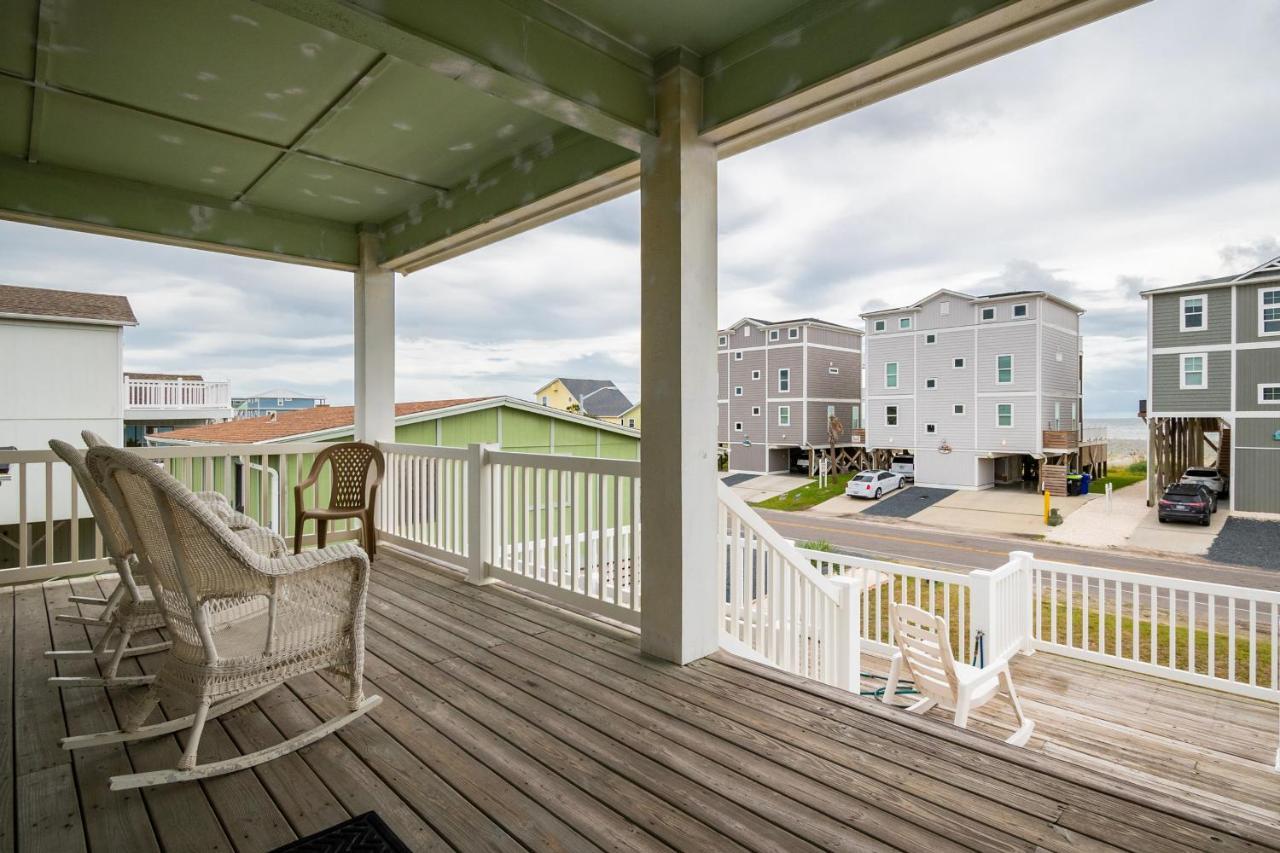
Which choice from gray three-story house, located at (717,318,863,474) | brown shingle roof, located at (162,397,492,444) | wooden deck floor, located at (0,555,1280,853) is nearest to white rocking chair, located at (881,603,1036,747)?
gray three-story house, located at (717,318,863,474)

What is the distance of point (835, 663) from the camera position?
367cm

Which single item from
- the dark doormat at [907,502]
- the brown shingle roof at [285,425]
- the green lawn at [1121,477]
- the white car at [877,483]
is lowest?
the dark doormat at [907,502]

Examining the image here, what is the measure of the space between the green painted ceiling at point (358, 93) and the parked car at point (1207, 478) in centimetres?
259

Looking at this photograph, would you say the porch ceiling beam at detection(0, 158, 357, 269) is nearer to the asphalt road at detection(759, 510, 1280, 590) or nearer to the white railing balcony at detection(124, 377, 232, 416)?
the white railing balcony at detection(124, 377, 232, 416)

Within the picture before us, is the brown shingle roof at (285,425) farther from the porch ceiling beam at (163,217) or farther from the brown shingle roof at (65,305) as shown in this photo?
the porch ceiling beam at (163,217)

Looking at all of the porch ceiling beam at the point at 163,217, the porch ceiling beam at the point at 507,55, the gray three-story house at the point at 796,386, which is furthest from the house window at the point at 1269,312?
the porch ceiling beam at the point at 163,217

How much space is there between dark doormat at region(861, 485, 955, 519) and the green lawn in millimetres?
1041

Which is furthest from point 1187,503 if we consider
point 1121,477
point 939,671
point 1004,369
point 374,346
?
point 374,346

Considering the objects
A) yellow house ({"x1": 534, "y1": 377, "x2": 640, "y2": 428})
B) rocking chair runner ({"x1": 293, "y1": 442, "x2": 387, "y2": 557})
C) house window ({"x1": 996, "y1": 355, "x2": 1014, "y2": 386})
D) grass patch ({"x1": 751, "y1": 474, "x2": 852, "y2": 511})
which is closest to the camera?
rocking chair runner ({"x1": 293, "y1": 442, "x2": 387, "y2": 557})

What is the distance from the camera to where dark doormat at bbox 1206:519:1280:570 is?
292 centimetres

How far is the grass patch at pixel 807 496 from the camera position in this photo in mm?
5340

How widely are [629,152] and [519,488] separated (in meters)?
2.10

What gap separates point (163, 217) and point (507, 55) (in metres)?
3.51

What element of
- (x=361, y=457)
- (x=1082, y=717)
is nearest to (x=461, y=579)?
(x=361, y=457)
